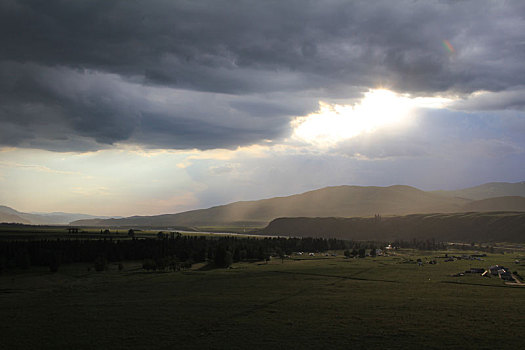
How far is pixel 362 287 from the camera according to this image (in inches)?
3765

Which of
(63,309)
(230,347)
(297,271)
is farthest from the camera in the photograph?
(297,271)

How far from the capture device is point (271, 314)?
66.8 m

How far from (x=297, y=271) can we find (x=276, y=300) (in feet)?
191

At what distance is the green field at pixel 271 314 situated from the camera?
52219 millimetres

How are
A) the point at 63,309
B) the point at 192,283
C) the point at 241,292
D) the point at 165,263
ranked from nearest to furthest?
the point at 63,309, the point at 241,292, the point at 192,283, the point at 165,263

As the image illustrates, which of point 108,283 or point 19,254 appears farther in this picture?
point 19,254

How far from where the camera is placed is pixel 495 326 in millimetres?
56281

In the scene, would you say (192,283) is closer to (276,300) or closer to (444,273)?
(276,300)

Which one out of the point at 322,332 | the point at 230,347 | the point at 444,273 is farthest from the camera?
the point at 444,273

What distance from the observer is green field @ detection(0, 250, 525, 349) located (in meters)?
52.2

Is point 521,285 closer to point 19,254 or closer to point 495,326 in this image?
point 495,326

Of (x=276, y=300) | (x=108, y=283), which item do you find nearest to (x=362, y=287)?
(x=276, y=300)

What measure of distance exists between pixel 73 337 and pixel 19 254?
131217mm

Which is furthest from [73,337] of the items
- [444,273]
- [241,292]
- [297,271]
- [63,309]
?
[444,273]
